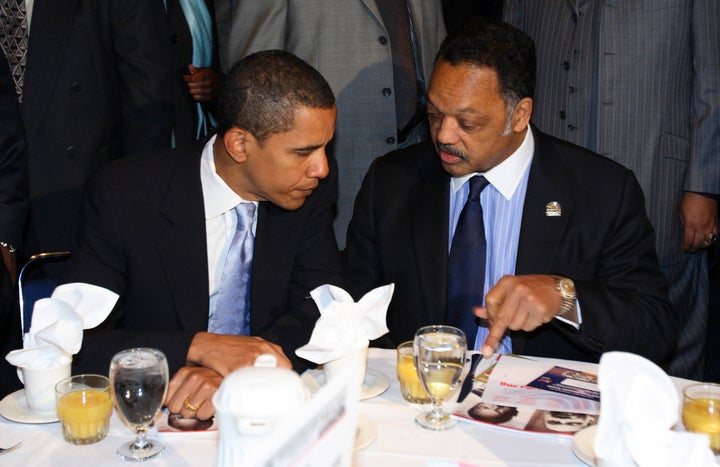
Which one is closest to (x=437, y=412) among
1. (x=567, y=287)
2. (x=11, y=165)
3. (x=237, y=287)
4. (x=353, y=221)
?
(x=567, y=287)

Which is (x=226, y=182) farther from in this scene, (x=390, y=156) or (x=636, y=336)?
(x=636, y=336)

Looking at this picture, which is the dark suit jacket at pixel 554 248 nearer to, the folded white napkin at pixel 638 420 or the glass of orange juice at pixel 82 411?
the folded white napkin at pixel 638 420

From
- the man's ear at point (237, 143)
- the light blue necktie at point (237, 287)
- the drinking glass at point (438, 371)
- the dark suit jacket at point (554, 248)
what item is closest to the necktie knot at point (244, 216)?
the light blue necktie at point (237, 287)

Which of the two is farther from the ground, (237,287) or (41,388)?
(237,287)

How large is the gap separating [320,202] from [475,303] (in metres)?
0.61

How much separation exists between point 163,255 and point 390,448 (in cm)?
113

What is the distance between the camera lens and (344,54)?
152 inches

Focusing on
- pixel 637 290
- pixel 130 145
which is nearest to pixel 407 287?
pixel 637 290

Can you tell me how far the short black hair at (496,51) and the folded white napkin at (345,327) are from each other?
96 cm

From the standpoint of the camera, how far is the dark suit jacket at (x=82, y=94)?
349 cm

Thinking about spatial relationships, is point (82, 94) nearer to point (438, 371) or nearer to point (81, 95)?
point (81, 95)

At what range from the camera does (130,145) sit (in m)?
3.78

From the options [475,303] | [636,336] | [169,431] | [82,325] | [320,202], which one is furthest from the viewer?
[320,202]

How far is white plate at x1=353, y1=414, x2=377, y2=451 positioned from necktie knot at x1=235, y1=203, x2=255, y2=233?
3.30ft
